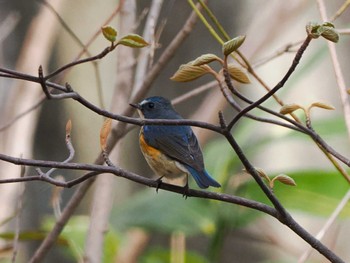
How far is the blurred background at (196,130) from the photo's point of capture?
8.44 feet

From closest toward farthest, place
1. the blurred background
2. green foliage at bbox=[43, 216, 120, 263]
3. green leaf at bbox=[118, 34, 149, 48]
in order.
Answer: green leaf at bbox=[118, 34, 149, 48] → the blurred background → green foliage at bbox=[43, 216, 120, 263]

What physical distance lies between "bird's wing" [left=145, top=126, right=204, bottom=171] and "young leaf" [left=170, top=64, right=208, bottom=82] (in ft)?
2.55

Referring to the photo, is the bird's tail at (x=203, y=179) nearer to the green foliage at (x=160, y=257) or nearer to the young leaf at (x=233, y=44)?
the young leaf at (x=233, y=44)

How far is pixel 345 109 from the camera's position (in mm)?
1729

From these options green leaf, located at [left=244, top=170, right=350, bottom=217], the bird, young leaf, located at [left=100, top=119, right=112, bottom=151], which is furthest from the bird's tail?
green leaf, located at [left=244, top=170, right=350, bottom=217]

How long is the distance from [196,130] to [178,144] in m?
1.56

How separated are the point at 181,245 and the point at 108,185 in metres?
0.87

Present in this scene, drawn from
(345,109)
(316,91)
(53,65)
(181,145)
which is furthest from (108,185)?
(53,65)

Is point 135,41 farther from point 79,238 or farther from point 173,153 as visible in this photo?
point 79,238

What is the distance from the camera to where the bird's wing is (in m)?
2.11

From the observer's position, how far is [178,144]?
2.20 metres

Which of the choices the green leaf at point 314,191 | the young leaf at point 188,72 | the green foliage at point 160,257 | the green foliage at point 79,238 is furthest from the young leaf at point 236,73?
the green foliage at point 160,257

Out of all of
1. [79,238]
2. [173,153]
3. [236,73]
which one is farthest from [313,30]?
[79,238]

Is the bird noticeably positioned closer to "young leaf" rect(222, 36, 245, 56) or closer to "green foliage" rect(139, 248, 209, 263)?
"young leaf" rect(222, 36, 245, 56)
